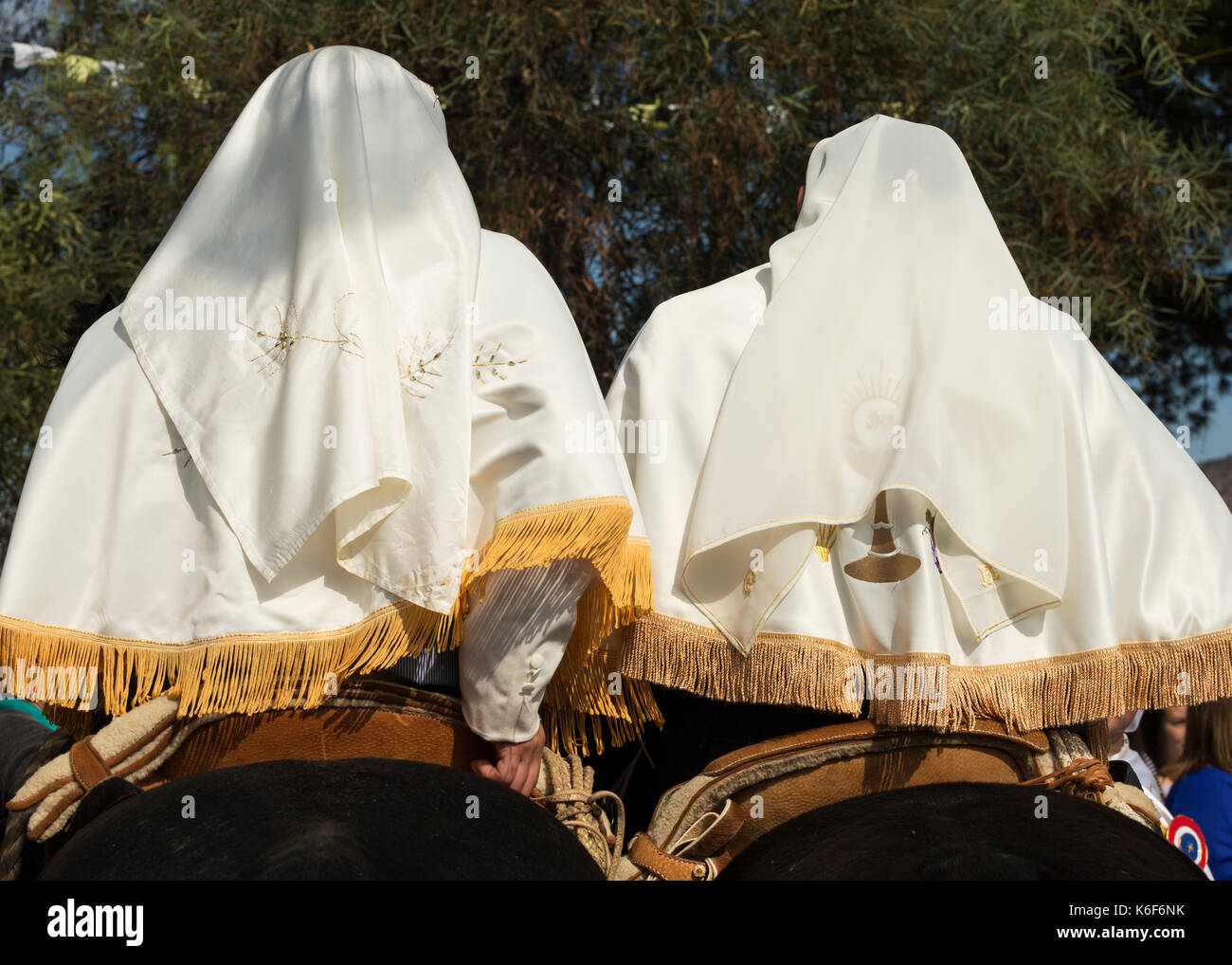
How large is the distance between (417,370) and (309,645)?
55cm

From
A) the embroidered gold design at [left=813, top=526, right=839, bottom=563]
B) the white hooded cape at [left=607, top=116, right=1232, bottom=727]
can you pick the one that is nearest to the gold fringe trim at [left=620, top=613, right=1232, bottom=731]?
the white hooded cape at [left=607, top=116, right=1232, bottom=727]

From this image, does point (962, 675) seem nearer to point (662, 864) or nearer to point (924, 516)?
point (924, 516)

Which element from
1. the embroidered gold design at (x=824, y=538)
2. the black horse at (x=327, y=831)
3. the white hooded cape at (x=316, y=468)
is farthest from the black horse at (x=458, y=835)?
the embroidered gold design at (x=824, y=538)

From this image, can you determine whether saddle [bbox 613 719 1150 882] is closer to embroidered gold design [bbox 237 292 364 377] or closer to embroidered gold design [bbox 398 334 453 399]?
embroidered gold design [bbox 398 334 453 399]

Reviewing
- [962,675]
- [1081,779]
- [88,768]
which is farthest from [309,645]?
[1081,779]

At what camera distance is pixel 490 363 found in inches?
95.1

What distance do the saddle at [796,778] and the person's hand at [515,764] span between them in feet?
0.82

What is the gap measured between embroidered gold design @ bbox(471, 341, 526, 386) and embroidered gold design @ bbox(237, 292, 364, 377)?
0.24m

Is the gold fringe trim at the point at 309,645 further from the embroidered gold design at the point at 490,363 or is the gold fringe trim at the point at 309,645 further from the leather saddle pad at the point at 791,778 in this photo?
the leather saddle pad at the point at 791,778

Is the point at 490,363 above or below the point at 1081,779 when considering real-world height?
above

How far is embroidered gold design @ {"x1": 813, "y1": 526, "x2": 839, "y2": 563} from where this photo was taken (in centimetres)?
258

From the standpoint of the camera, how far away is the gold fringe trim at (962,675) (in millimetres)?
2479

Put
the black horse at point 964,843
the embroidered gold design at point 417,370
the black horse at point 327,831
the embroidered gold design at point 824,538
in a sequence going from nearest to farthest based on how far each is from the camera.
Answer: the black horse at point 327,831 → the black horse at point 964,843 → the embroidered gold design at point 417,370 → the embroidered gold design at point 824,538

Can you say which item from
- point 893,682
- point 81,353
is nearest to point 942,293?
point 893,682
